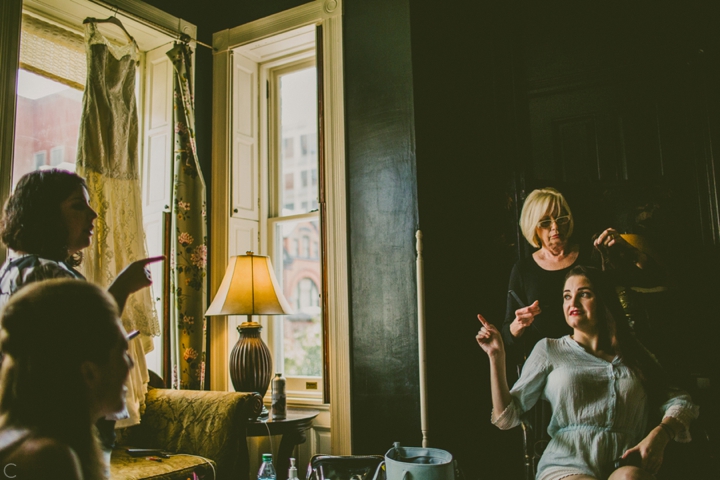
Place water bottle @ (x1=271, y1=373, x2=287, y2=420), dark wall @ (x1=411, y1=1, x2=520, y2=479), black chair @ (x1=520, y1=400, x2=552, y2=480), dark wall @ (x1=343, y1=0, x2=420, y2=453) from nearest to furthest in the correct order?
black chair @ (x1=520, y1=400, x2=552, y2=480) → dark wall @ (x1=411, y1=1, x2=520, y2=479) → dark wall @ (x1=343, y1=0, x2=420, y2=453) → water bottle @ (x1=271, y1=373, x2=287, y2=420)

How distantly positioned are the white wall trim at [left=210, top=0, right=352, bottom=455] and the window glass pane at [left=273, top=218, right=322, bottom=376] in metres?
0.39

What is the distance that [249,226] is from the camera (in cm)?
373

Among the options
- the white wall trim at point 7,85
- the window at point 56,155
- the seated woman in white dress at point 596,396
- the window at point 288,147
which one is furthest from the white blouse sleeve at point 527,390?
the window at point 56,155

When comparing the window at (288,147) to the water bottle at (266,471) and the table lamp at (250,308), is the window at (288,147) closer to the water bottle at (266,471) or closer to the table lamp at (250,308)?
the table lamp at (250,308)

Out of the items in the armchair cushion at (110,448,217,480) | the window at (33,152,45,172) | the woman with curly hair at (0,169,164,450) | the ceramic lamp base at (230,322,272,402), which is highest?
the window at (33,152,45,172)

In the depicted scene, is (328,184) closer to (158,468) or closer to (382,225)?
(382,225)

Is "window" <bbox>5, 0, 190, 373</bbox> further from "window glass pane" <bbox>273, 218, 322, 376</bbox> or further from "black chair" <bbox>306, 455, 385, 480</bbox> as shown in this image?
"black chair" <bbox>306, 455, 385, 480</bbox>

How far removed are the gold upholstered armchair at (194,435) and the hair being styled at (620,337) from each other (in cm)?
156

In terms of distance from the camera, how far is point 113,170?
10.0 ft

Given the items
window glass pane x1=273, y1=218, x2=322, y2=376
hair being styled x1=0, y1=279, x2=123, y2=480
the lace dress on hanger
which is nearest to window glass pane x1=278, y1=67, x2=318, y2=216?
window glass pane x1=273, y1=218, x2=322, y2=376

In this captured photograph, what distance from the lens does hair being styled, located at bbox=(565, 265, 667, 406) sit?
7.02ft

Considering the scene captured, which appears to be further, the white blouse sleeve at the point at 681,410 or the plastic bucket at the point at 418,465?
the white blouse sleeve at the point at 681,410

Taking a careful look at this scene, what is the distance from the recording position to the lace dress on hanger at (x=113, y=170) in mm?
2938

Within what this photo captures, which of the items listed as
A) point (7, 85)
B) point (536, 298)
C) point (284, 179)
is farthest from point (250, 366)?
point (7, 85)
